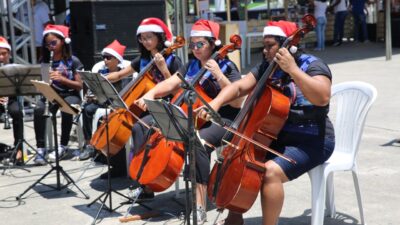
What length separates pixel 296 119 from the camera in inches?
164

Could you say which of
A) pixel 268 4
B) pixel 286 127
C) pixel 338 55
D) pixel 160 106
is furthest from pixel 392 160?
pixel 268 4

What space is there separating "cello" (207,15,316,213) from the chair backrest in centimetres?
81

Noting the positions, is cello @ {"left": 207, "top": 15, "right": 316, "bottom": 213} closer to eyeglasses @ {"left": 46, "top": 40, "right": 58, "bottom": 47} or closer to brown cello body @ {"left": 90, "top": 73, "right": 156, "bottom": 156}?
brown cello body @ {"left": 90, "top": 73, "right": 156, "bottom": 156}

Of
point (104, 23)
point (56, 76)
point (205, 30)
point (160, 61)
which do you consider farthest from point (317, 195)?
point (104, 23)

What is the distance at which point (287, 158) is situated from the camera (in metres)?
4.01

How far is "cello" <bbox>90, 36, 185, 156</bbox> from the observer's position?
5445 millimetres

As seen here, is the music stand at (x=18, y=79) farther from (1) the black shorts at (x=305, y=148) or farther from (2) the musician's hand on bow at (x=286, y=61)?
(2) the musician's hand on bow at (x=286, y=61)

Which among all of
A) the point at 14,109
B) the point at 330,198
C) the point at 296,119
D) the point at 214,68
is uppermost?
the point at 214,68

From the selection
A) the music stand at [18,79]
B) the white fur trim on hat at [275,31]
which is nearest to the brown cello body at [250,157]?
the white fur trim on hat at [275,31]

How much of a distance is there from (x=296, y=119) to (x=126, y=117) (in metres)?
1.80

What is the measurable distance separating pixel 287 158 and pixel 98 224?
1633mm

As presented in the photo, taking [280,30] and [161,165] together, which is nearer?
[280,30]

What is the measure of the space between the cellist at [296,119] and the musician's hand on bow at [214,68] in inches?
17.9

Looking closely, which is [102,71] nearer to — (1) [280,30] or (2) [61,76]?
(2) [61,76]
